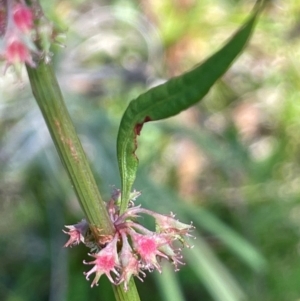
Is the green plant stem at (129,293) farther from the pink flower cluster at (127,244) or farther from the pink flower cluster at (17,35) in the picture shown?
the pink flower cluster at (17,35)

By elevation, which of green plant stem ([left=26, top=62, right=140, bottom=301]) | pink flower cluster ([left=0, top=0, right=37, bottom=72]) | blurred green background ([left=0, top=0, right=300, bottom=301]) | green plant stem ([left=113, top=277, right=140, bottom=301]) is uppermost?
blurred green background ([left=0, top=0, right=300, bottom=301])

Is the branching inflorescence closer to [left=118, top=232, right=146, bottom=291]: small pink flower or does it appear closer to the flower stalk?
the flower stalk

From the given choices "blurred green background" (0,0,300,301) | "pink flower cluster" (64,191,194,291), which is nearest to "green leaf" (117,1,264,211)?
"pink flower cluster" (64,191,194,291)

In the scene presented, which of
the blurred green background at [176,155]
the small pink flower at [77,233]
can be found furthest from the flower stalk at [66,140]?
the blurred green background at [176,155]

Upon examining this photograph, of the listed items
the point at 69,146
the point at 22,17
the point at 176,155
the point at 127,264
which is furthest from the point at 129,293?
the point at 176,155

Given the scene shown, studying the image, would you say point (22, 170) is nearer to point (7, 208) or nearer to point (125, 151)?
point (7, 208)

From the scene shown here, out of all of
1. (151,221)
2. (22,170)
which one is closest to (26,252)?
(22,170)

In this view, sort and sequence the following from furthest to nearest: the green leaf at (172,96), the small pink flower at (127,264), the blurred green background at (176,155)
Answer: the blurred green background at (176,155), the small pink flower at (127,264), the green leaf at (172,96)
